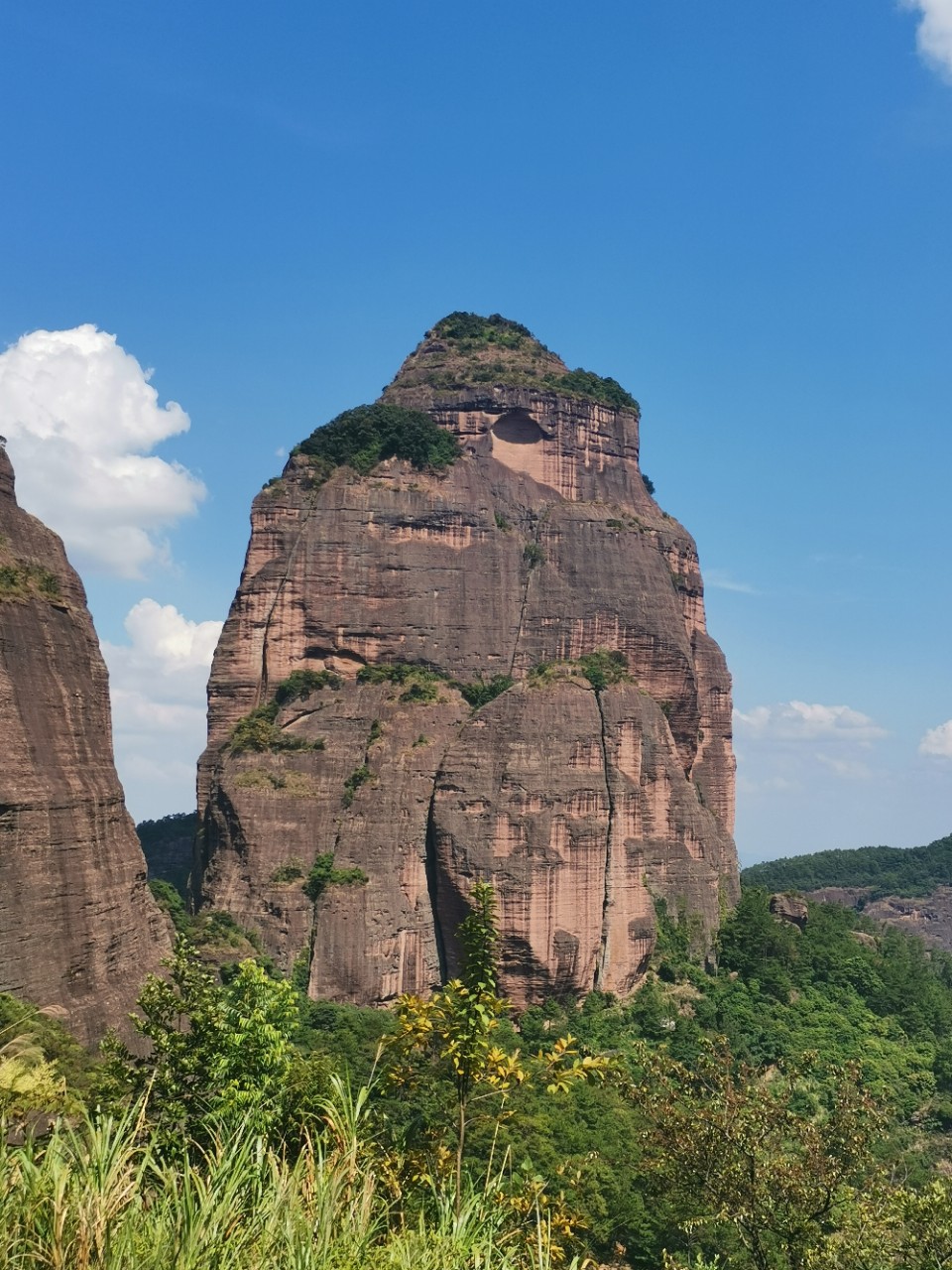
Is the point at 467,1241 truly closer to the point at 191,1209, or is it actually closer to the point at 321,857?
the point at 191,1209

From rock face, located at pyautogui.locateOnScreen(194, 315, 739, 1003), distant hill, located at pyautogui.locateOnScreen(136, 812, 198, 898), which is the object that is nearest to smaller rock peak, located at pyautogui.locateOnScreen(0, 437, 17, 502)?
rock face, located at pyautogui.locateOnScreen(194, 315, 739, 1003)

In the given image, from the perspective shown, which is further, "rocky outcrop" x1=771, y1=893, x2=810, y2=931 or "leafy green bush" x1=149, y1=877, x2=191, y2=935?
"rocky outcrop" x1=771, y1=893, x2=810, y2=931

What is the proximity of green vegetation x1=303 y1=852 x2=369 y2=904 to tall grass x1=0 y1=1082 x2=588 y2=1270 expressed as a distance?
113 ft

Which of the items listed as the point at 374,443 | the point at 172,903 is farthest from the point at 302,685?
the point at 374,443

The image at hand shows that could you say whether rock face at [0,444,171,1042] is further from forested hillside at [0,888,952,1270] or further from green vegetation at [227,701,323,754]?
green vegetation at [227,701,323,754]

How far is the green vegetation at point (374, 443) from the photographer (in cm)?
5719

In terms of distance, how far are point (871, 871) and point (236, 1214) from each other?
131m

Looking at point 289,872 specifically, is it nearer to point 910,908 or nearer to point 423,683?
point 423,683

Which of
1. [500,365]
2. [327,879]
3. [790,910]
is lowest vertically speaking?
[790,910]

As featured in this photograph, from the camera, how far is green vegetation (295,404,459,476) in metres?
57.2

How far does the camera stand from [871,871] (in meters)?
131

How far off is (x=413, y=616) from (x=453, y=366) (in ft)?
59.9

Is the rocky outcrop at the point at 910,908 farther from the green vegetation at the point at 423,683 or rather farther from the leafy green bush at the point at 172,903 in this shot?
the leafy green bush at the point at 172,903

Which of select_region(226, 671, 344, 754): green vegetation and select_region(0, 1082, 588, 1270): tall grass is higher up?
select_region(226, 671, 344, 754): green vegetation
